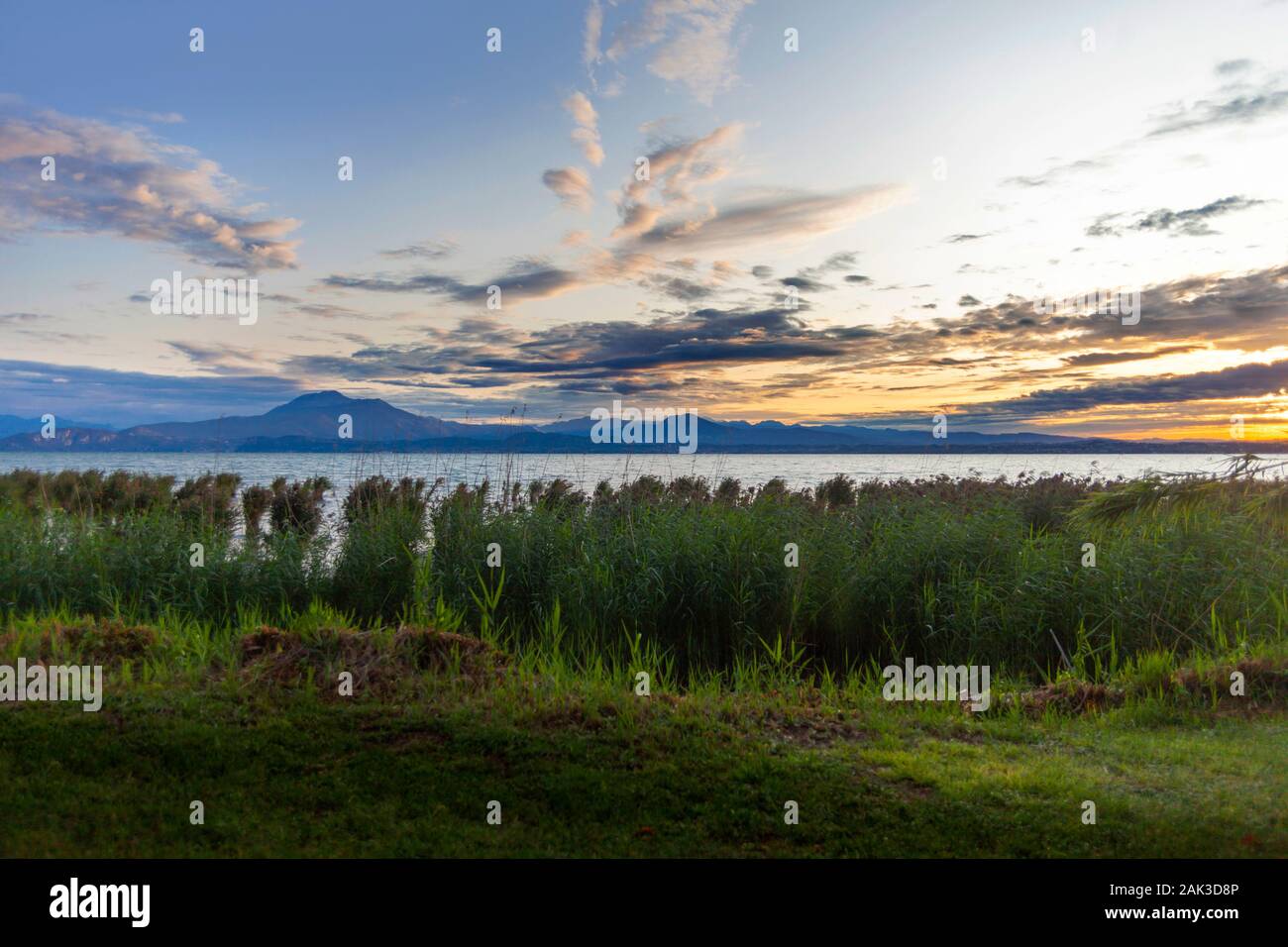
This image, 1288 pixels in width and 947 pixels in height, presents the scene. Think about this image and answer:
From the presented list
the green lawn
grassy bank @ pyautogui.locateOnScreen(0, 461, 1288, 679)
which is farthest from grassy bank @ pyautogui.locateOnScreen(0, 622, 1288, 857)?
grassy bank @ pyautogui.locateOnScreen(0, 461, 1288, 679)

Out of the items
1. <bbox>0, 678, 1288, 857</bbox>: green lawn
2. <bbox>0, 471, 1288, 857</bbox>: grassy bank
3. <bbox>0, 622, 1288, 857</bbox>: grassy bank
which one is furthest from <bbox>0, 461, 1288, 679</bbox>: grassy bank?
<bbox>0, 678, 1288, 857</bbox>: green lawn

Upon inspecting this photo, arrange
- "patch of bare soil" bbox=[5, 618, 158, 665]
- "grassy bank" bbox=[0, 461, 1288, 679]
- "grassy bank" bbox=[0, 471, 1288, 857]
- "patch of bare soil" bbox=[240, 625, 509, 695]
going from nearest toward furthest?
"grassy bank" bbox=[0, 471, 1288, 857]
"patch of bare soil" bbox=[240, 625, 509, 695]
"patch of bare soil" bbox=[5, 618, 158, 665]
"grassy bank" bbox=[0, 461, 1288, 679]

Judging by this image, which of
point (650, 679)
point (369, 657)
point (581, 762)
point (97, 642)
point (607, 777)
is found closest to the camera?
point (607, 777)

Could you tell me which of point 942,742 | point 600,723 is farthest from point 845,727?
point 600,723

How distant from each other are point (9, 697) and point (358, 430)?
8080 millimetres

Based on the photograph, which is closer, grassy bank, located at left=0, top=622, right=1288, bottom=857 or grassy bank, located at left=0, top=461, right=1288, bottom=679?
grassy bank, located at left=0, top=622, right=1288, bottom=857

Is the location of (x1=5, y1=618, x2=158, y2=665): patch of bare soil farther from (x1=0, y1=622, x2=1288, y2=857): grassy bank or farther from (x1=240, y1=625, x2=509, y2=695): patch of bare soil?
(x1=240, y1=625, x2=509, y2=695): patch of bare soil

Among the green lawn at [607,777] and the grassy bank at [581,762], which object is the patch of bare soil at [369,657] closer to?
the grassy bank at [581,762]

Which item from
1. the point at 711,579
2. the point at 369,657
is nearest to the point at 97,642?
the point at 369,657

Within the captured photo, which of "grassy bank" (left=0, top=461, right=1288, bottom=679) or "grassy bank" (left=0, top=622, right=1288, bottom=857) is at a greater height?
"grassy bank" (left=0, top=461, right=1288, bottom=679)

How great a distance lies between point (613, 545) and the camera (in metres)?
10.5

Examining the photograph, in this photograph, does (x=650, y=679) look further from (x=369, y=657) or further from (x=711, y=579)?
(x=369, y=657)

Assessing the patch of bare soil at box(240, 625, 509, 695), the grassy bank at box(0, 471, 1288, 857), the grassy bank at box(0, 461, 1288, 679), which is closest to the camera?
the grassy bank at box(0, 471, 1288, 857)
